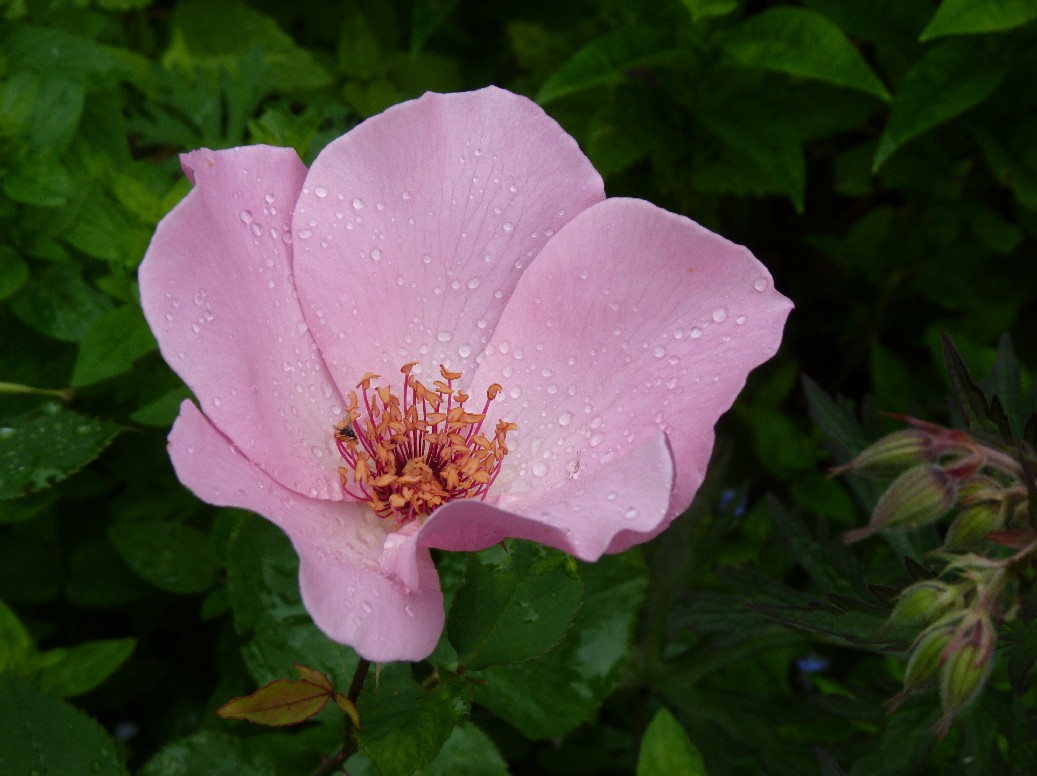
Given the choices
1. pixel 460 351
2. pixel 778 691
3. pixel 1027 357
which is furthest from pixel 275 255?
pixel 1027 357

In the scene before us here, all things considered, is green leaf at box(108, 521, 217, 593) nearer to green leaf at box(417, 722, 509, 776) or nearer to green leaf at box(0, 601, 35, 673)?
green leaf at box(0, 601, 35, 673)

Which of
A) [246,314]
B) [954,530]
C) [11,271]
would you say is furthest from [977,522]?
[11,271]

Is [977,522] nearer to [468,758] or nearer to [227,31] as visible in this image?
[468,758]

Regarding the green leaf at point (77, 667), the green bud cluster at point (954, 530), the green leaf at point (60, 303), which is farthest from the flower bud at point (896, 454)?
the green leaf at point (60, 303)

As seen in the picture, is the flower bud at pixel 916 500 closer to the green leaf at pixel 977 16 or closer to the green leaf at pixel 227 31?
the green leaf at pixel 977 16

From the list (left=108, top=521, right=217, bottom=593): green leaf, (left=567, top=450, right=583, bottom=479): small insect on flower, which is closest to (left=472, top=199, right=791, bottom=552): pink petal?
(left=567, top=450, right=583, bottom=479): small insect on flower

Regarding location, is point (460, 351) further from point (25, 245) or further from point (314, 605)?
point (25, 245)
